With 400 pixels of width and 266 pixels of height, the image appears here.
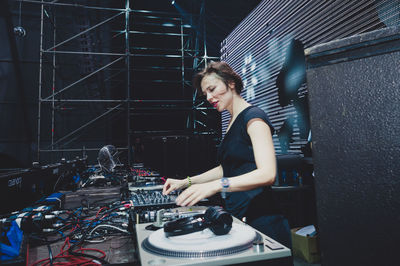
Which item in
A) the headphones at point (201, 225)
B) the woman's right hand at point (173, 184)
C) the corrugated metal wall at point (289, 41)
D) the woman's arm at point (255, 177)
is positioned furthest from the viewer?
the corrugated metal wall at point (289, 41)

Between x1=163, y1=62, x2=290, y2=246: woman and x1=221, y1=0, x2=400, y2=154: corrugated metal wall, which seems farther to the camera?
x1=221, y1=0, x2=400, y2=154: corrugated metal wall

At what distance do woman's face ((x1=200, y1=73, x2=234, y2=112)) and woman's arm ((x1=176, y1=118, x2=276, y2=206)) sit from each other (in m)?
0.29

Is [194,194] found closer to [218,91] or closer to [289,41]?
[218,91]

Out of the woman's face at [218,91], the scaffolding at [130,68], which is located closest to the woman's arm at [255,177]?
the woman's face at [218,91]

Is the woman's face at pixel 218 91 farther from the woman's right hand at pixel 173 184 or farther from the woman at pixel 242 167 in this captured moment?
the woman's right hand at pixel 173 184

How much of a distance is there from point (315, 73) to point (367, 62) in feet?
0.30

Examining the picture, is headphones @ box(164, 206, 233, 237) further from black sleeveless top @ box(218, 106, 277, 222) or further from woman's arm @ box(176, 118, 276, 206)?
black sleeveless top @ box(218, 106, 277, 222)

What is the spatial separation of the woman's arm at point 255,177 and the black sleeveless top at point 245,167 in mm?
77

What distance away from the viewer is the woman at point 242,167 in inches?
32.3

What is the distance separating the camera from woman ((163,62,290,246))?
2.69 feet

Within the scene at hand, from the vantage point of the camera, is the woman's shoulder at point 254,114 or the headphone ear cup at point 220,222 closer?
the headphone ear cup at point 220,222

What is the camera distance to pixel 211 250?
0.56 meters

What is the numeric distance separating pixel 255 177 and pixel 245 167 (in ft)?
0.81

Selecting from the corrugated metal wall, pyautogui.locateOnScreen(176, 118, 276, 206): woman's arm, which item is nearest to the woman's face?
pyautogui.locateOnScreen(176, 118, 276, 206): woman's arm
